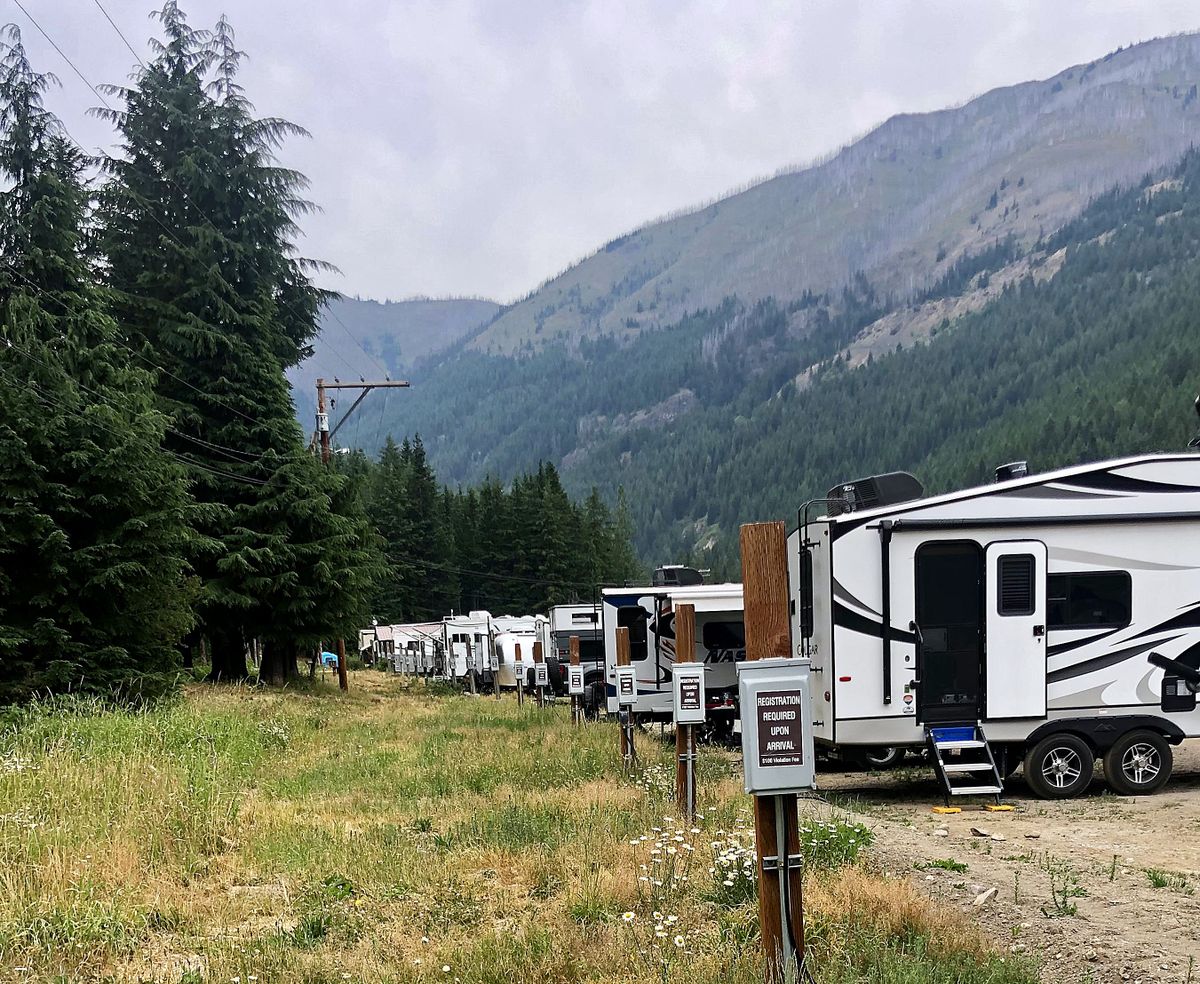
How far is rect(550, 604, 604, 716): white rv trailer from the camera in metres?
27.5

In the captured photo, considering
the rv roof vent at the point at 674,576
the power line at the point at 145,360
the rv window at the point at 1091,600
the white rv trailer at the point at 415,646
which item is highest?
the power line at the point at 145,360

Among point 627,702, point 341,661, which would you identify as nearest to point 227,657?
point 341,661

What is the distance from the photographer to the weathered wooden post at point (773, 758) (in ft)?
15.9

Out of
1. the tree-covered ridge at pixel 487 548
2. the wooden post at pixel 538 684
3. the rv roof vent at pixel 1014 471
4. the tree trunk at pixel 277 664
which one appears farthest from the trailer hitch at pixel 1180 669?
the tree-covered ridge at pixel 487 548

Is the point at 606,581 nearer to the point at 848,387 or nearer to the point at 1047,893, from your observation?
the point at 1047,893

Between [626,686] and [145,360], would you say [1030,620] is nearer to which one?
[626,686]

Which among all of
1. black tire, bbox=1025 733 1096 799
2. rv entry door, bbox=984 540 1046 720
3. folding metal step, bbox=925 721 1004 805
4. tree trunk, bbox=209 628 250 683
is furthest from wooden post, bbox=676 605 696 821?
tree trunk, bbox=209 628 250 683

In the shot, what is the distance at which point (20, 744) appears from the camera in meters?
12.1

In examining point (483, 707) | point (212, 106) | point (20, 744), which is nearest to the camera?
point (20, 744)

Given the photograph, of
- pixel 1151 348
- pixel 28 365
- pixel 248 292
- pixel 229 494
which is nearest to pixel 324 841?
pixel 28 365

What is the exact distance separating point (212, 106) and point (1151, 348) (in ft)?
374

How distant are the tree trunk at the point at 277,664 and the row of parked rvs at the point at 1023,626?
2306cm

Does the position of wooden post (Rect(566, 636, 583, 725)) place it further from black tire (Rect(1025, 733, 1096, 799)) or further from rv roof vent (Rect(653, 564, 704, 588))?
black tire (Rect(1025, 733, 1096, 799))

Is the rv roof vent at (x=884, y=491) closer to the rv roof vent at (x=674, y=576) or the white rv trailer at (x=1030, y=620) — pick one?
the white rv trailer at (x=1030, y=620)
